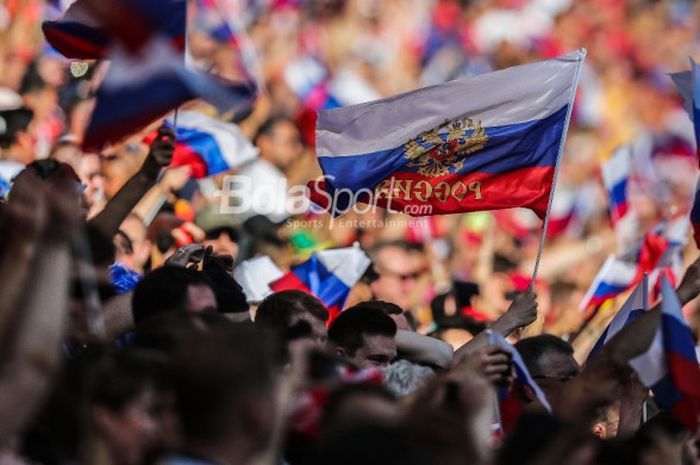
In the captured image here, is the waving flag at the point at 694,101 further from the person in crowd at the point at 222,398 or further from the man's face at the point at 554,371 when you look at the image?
the person in crowd at the point at 222,398

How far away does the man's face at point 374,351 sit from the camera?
673cm

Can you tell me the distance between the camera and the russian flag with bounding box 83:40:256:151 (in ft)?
18.9

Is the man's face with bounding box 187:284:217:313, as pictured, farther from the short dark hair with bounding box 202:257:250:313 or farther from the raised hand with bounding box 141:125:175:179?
the raised hand with bounding box 141:125:175:179

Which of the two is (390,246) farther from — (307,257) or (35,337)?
(35,337)

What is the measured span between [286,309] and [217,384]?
2626 millimetres

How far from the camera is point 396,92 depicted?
15000 mm

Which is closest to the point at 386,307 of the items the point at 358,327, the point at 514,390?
the point at 358,327

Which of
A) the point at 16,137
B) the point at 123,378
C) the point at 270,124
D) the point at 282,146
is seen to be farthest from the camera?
the point at 270,124

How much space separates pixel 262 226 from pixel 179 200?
1.89ft

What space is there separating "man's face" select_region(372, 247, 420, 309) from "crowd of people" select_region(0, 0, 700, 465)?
0.8 inches

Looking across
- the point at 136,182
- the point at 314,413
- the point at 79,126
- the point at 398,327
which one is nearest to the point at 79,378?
the point at 314,413

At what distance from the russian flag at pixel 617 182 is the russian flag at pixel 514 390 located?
562 centimetres

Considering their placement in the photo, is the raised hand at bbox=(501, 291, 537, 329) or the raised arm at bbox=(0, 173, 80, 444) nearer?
the raised arm at bbox=(0, 173, 80, 444)

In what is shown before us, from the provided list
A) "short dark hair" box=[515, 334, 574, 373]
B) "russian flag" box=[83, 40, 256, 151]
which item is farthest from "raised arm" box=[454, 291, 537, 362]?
"russian flag" box=[83, 40, 256, 151]
